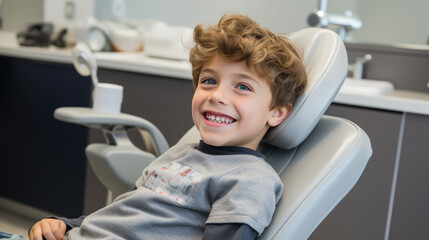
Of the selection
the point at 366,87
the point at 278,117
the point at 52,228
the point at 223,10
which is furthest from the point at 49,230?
the point at 223,10

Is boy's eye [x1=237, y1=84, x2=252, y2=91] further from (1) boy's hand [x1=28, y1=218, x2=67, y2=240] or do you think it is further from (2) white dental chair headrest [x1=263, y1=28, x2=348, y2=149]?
(1) boy's hand [x1=28, y1=218, x2=67, y2=240]

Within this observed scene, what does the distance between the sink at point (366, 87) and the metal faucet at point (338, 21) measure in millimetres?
224

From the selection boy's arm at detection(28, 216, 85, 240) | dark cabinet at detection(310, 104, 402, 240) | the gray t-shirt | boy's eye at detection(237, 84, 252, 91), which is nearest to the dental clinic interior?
dark cabinet at detection(310, 104, 402, 240)

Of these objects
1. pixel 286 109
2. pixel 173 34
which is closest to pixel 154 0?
pixel 173 34

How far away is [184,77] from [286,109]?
1039 mm

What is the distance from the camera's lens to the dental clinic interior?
1790mm

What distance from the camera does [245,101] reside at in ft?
3.93

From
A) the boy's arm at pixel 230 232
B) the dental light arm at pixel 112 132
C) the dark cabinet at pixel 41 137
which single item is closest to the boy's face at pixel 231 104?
the boy's arm at pixel 230 232

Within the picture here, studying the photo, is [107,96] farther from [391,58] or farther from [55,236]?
[391,58]

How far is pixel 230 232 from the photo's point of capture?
41.4 inches

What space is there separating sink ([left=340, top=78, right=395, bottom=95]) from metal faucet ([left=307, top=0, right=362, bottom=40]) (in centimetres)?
22

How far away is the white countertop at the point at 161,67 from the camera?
1772 mm

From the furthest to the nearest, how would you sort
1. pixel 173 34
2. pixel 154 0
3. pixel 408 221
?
1. pixel 154 0
2. pixel 173 34
3. pixel 408 221

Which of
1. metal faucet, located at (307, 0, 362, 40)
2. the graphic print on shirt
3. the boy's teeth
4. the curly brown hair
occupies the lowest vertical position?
the graphic print on shirt
